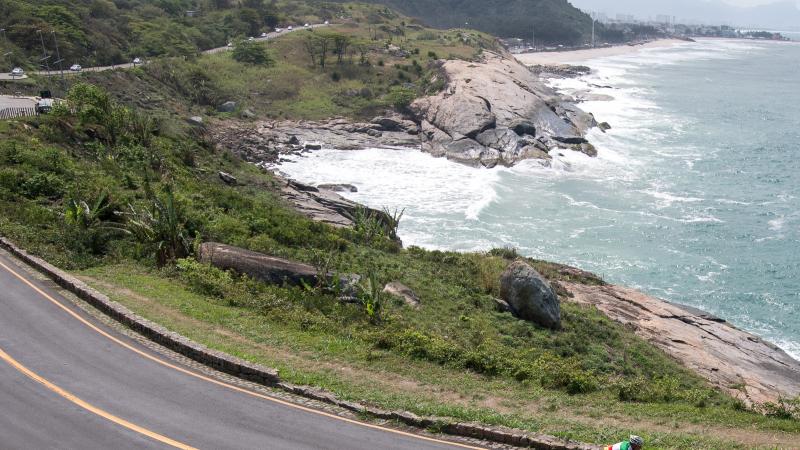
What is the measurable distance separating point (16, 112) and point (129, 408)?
126 feet

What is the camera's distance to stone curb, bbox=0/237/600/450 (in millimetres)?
16125

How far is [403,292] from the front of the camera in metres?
30.4

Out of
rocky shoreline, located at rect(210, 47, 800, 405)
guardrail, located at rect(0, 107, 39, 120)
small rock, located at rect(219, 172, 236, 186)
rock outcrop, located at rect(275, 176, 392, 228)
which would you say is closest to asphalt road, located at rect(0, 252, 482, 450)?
rocky shoreline, located at rect(210, 47, 800, 405)

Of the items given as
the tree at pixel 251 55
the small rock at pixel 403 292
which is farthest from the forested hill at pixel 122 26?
the small rock at pixel 403 292

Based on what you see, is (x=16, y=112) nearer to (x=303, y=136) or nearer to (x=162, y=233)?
(x=162, y=233)

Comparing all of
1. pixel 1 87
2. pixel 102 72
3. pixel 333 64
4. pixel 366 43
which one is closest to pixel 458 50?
pixel 366 43

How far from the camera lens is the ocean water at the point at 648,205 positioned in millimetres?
45625

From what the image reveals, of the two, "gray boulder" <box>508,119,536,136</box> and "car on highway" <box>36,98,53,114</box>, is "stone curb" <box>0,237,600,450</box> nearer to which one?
"car on highway" <box>36,98,53,114</box>

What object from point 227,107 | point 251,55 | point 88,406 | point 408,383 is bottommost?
point 408,383

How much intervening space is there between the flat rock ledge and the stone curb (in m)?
15.3

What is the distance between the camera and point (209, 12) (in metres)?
126

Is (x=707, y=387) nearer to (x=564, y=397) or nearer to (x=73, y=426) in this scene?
(x=564, y=397)

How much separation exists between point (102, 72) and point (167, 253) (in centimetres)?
5107

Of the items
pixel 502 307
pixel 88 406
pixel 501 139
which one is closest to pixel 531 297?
pixel 502 307
